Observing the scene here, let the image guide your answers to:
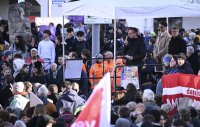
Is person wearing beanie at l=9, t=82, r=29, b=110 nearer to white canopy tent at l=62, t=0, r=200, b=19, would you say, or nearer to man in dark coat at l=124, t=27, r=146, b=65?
white canopy tent at l=62, t=0, r=200, b=19

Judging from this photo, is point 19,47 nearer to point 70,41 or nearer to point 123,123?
point 70,41

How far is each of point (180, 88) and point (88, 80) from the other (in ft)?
14.7

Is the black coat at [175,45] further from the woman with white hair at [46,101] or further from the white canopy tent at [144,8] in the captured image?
the woman with white hair at [46,101]

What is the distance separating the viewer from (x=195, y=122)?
1151 centimetres

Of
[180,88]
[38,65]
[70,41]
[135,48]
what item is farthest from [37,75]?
[180,88]

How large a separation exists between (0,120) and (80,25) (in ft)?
51.4

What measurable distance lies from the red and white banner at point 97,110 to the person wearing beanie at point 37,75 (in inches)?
420

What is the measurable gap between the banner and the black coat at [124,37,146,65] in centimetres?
60

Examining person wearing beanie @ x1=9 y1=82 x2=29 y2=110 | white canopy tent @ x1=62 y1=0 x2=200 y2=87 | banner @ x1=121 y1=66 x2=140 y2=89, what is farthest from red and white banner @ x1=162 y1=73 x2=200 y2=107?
person wearing beanie @ x1=9 y1=82 x2=29 y2=110

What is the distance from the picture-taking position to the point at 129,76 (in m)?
17.1

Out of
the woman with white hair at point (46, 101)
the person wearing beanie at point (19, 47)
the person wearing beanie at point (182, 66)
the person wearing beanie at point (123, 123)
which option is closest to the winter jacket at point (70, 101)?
the woman with white hair at point (46, 101)

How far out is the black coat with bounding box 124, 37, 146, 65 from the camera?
17766 millimetres

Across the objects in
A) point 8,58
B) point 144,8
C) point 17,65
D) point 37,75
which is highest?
point 144,8

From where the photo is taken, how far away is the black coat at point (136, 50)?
58.3ft
